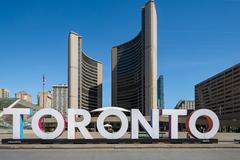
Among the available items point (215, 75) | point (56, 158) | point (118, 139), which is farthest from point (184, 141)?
point (215, 75)

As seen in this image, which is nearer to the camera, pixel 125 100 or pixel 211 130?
pixel 211 130

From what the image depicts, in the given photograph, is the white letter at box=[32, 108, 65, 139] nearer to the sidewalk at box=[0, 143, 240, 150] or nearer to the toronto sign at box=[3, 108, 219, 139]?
the toronto sign at box=[3, 108, 219, 139]

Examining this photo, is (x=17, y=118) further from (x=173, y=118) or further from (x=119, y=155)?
(x=173, y=118)

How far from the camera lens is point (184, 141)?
30234 millimetres

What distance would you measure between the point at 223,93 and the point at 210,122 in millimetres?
136095

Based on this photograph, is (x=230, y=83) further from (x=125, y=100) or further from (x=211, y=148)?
(x=211, y=148)

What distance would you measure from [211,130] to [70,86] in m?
152

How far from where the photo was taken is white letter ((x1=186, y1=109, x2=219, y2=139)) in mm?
30172

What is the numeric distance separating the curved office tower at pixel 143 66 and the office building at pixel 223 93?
1189 inches

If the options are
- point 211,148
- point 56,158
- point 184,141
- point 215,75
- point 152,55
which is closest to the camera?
point 56,158

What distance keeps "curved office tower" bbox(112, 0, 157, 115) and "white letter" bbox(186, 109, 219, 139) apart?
359ft

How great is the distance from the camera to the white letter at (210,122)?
30.2m

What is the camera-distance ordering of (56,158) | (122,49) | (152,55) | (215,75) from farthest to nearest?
(122,49)
(215,75)
(152,55)
(56,158)

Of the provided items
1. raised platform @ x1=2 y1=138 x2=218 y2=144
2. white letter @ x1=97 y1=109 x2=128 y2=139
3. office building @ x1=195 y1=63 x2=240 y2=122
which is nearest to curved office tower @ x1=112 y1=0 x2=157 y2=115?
office building @ x1=195 y1=63 x2=240 y2=122
